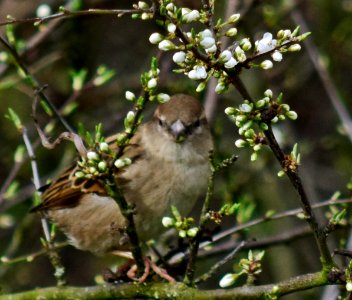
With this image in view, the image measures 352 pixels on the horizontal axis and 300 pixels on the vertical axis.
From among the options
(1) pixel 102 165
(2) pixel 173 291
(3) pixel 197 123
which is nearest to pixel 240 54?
(1) pixel 102 165

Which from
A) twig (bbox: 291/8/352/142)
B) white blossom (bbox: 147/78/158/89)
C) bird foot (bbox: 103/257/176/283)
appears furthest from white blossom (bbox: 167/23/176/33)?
twig (bbox: 291/8/352/142)

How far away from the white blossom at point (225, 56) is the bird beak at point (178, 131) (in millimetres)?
2026

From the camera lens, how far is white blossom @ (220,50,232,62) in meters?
2.30

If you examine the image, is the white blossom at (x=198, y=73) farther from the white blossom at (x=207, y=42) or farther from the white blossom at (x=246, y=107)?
the white blossom at (x=246, y=107)

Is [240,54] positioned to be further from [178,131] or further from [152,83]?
[178,131]

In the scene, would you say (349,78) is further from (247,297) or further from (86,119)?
(247,297)

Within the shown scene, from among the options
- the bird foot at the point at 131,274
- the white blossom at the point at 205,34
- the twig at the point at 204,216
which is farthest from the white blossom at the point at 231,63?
the bird foot at the point at 131,274

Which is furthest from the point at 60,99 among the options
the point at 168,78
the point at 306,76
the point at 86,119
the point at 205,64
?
the point at 205,64

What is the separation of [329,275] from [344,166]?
360 centimetres

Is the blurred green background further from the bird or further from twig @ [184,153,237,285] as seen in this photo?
twig @ [184,153,237,285]

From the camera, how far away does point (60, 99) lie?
6348mm

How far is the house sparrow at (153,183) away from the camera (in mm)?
4262

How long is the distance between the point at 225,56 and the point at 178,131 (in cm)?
205

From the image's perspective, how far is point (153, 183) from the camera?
14.0ft
